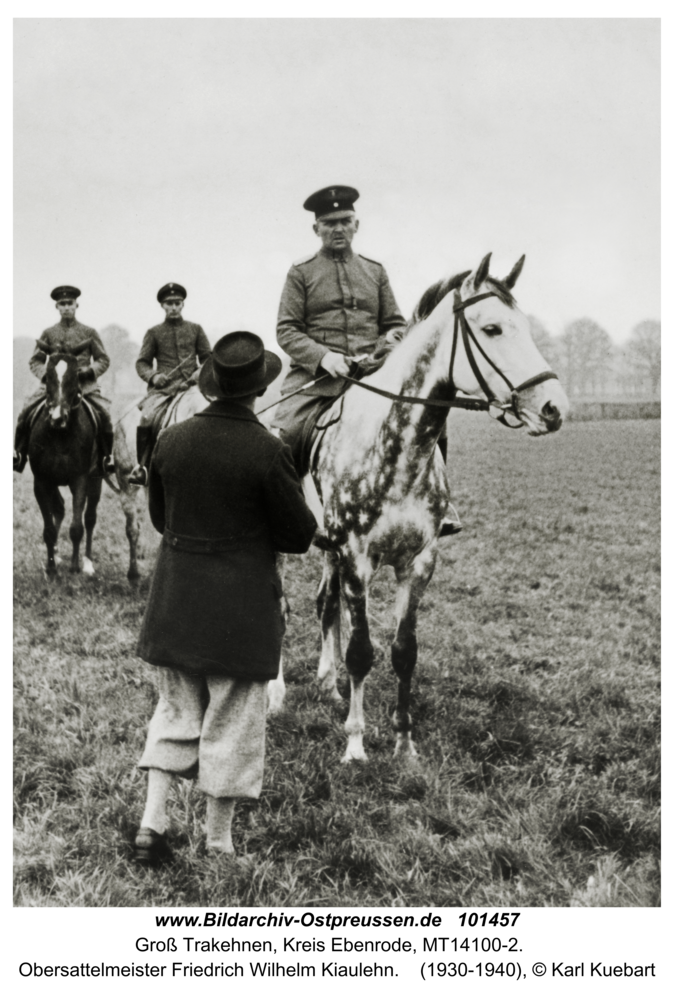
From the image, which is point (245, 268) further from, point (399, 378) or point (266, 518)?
point (266, 518)

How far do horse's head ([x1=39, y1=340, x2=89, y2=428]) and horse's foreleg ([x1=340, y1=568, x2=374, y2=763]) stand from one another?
4.04 meters

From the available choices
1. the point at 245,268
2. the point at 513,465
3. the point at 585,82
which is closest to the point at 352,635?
the point at 245,268

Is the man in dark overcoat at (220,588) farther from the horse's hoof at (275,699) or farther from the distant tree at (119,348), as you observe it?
the distant tree at (119,348)

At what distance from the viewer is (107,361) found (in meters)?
6.68

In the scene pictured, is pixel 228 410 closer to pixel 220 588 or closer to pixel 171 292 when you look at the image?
pixel 220 588

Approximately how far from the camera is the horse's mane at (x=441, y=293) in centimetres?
357

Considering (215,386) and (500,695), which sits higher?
(215,386)

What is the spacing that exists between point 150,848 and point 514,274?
3388 millimetres

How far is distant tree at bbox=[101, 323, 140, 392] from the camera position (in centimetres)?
592

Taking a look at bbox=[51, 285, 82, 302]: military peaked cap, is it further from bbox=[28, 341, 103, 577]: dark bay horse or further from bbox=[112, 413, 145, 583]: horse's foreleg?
bbox=[112, 413, 145, 583]: horse's foreleg

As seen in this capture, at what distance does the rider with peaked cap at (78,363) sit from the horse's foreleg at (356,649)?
2867mm

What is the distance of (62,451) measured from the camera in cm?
738

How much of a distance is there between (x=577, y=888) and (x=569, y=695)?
69.0 inches

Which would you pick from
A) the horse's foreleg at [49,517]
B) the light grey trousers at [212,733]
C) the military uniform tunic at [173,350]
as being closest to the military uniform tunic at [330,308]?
the military uniform tunic at [173,350]
